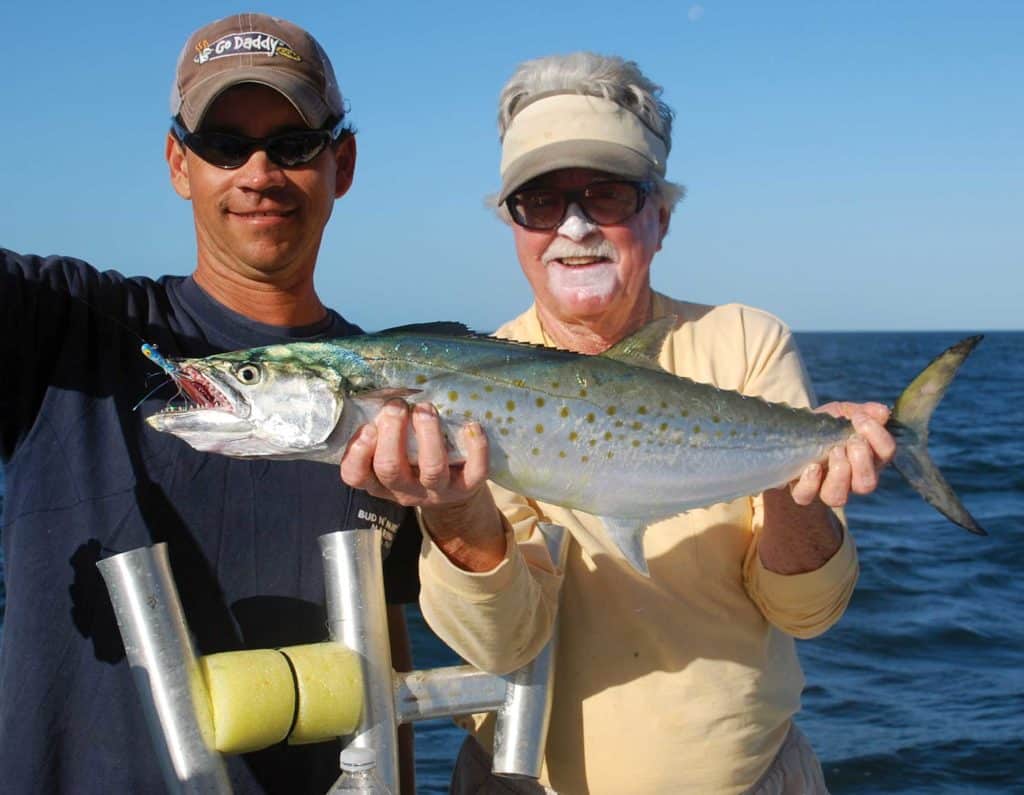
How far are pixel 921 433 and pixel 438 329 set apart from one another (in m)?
1.63

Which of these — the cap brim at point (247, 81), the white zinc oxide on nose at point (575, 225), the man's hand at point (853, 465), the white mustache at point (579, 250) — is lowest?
the man's hand at point (853, 465)

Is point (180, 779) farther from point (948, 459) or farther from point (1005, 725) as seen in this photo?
point (948, 459)

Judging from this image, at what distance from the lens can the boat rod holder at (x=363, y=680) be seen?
9.64ft

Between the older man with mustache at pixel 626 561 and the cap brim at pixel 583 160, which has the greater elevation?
the cap brim at pixel 583 160

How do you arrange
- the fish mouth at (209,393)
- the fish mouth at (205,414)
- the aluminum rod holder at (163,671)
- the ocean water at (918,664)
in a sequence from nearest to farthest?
the aluminum rod holder at (163,671)
the fish mouth at (205,414)
the fish mouth at (209,393)
the ocean water at (918,664)

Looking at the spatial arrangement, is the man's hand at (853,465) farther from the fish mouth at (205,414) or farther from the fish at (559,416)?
the fish mouth at (205,414)

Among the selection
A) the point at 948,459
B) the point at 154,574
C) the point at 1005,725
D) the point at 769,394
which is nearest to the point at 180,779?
the point at 154,574

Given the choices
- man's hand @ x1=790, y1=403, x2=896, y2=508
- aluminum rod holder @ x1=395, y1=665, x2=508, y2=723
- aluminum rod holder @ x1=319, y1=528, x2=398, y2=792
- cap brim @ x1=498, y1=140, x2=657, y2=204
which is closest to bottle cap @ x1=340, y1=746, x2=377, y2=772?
aluminum rod holder @ x1=319, y1=528, x2=398, y2=792

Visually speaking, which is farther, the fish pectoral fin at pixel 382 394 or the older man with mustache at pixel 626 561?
the older man with mustache at pixel 626 561

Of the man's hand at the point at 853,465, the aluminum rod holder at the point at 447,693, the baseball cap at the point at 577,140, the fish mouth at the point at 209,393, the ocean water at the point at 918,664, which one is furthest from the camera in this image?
the ocean water at the point at 918,664

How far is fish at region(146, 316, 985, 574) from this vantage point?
10.4 feet

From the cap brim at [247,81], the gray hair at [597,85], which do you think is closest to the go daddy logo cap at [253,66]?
the cap brim at [247,81]

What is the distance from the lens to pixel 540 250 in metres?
3.76

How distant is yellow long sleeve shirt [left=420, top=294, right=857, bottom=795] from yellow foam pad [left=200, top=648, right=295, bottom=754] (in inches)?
22.9
